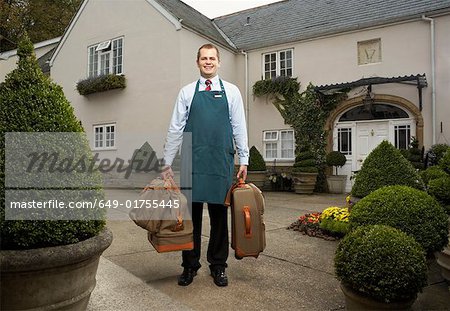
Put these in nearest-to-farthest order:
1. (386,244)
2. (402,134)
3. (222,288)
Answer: (386,244) → (222,288) → (402,134)

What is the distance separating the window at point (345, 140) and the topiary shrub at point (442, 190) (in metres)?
6.50

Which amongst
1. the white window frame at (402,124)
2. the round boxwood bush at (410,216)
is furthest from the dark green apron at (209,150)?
the white window frame at (402,124)

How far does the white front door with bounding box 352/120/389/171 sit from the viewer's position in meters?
9.81

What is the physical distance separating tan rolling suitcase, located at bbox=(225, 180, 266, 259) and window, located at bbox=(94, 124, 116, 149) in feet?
34.2

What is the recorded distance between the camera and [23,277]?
1.64m

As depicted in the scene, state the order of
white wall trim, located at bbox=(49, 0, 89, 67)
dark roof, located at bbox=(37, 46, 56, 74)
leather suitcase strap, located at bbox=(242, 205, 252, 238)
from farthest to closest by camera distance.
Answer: dark roof, located at bbox=(37, 46, 56, 74)
white wall trim, located at bbox=(49, 0, 89, 67)
leather suitcase strap, located at bbox=(242, 205, 252, 238)

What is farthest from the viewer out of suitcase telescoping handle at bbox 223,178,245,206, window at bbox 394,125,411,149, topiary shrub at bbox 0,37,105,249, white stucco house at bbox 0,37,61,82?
white stucco house at bbox 0,37,61,82

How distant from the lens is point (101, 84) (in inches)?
475

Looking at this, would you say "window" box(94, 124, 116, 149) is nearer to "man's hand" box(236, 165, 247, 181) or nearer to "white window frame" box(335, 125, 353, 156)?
"white window frame" box(335, 125, 353, 156)

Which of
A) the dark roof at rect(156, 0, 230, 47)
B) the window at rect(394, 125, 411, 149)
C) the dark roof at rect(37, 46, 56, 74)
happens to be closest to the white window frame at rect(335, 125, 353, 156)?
the window at rect(394, 125, 411, 149)

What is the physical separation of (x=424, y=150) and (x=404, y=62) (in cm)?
254

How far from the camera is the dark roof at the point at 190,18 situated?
35.4 ft

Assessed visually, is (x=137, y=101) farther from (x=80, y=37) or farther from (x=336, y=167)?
(x=336, y=167)

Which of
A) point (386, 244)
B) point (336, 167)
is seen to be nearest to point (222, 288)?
point (386, 244)
